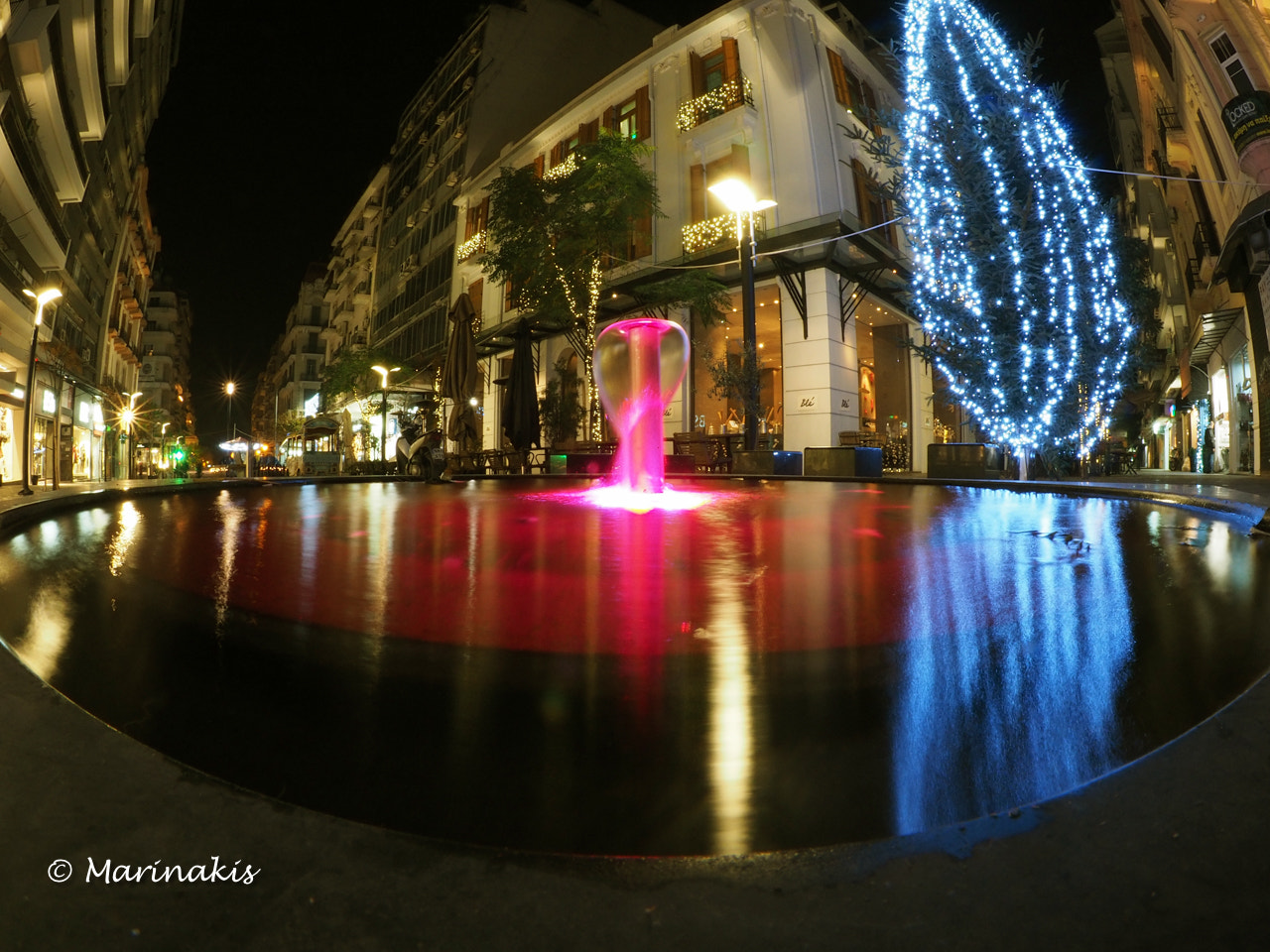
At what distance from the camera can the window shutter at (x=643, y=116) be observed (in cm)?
2088

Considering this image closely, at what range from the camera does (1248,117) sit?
12992mm

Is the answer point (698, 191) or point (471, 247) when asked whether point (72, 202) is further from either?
point (698, 191)

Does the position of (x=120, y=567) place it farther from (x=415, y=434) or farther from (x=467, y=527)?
(x=415, y=434)

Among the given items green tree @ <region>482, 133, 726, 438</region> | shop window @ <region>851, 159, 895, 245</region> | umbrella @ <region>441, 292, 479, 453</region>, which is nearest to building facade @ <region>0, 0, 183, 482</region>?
umbrella @ <region>441, 292, 479, 453</region>

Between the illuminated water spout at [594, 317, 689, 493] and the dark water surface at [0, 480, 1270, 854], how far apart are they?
14.9 ft

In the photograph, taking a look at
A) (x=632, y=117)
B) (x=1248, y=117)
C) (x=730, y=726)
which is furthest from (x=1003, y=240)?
(x=632, y=117)

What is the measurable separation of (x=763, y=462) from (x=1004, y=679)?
Answer: 11129mm

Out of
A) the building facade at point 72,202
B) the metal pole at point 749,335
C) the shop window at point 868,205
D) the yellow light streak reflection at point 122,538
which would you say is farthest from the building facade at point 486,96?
the yellow light streak reflection at point 122,538

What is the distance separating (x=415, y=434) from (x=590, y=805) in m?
14.8

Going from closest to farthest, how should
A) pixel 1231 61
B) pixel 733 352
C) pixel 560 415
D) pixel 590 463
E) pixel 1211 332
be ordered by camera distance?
pixel 590 463 → pixel 1231 61 → pixel 1211 332 → pixel 733 352 → pixel 560 415

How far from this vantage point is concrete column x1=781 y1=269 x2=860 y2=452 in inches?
670

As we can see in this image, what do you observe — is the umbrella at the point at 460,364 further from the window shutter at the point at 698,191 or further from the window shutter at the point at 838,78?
the window shutter at the point at 838,78

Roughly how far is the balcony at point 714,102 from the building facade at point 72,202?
15217mm

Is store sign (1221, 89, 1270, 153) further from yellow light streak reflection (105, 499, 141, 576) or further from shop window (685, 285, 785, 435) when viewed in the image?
yellow light streak reflection (105, 499, 141, 576)
